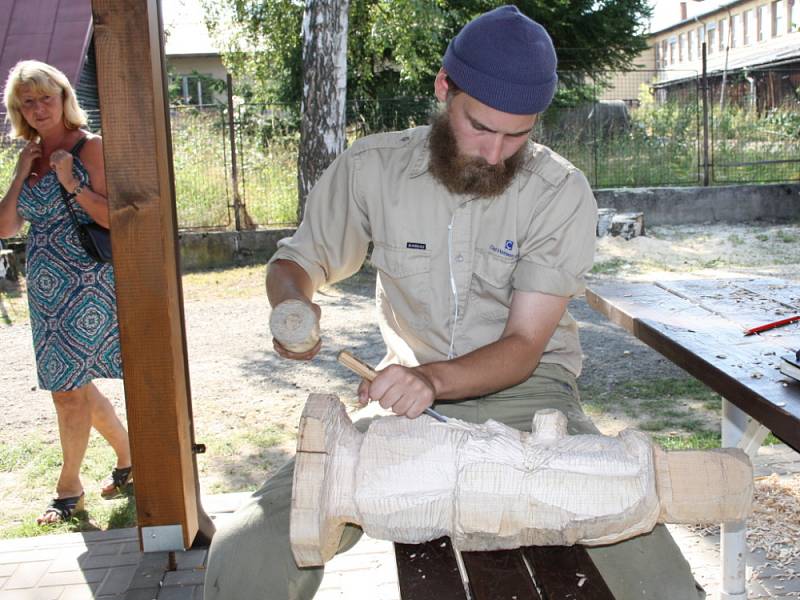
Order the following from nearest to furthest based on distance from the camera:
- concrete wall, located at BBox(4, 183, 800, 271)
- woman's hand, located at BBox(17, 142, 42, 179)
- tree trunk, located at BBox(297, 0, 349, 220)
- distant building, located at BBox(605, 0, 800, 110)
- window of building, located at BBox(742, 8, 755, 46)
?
woman's hand, located at BBox(17, 142, 42, 179) → tree trunk, located at BBox(297, 0, 349, 220) → concrete wall, located at BBox(4, 183, 800, 271) → distant building, located at BBox(605, 0, 800, 110) → window of building, located at BBox(742, 8, 755, 46)

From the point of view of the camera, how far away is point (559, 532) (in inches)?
60.8

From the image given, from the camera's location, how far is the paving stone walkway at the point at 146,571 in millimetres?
2770

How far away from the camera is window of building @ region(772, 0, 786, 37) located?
33.4m

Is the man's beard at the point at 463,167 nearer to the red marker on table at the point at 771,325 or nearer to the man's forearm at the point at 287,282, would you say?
the man's forearm at the point at 287,282

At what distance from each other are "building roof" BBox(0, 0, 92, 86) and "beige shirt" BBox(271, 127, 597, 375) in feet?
27.6

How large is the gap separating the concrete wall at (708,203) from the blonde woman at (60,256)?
865 cm

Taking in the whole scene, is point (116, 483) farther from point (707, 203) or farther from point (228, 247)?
point (707, 203)

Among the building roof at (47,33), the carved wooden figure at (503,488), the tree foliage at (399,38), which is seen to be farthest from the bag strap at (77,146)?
the tree foliage at (399,38)

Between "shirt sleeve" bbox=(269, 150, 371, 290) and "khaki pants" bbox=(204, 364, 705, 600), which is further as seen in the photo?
"shirt sleeve" bbox=(269, 150, 371, 290)

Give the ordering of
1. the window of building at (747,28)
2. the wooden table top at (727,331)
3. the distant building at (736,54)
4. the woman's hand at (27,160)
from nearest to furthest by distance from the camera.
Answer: the wooden table top at (727,331), the woman's hand at (27,160), the distant building at (736,54), the window of building at (747,28)

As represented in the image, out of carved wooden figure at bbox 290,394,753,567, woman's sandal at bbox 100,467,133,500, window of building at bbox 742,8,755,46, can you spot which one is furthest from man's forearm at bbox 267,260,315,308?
window of building at bbox 742,8,755,46

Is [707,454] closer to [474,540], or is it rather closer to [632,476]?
[632,476]

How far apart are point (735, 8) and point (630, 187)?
96.4ft

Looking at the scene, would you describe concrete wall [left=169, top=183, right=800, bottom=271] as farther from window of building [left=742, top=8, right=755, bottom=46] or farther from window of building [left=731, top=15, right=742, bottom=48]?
window of building [left=731, top=15, right=742, bottom=48]
